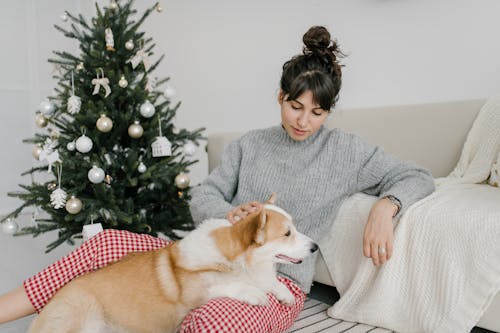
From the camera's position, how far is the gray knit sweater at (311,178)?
5.32 ft

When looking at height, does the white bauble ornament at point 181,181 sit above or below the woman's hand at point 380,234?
below

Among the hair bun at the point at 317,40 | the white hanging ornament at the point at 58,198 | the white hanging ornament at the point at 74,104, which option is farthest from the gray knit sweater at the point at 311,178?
the white hanging ornament at the point at 74,104

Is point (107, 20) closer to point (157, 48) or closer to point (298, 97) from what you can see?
point (298, 97)

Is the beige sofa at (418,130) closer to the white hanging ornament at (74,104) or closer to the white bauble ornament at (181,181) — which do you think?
the white bauble ornament at (181,181)

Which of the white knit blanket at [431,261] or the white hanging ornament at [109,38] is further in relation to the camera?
the white hanging ornament at [109,38]

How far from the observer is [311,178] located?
5.46 ft

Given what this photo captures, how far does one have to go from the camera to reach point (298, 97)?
1.54 metres

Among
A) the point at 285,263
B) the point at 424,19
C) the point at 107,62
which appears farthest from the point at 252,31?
the point at 285,263

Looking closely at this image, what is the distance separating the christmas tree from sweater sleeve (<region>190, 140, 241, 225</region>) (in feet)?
1.81

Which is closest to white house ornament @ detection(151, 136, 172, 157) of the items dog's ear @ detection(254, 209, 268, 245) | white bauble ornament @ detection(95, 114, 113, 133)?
white bauble ornament @ detection(95, 114, 113, 133)

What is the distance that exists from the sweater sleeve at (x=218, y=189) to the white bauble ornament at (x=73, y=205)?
27.0 inches

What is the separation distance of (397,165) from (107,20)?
174cm

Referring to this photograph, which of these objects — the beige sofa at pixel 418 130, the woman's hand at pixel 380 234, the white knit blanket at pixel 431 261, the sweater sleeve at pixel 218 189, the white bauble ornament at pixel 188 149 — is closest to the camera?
the white knit blanket at pixel 431 261

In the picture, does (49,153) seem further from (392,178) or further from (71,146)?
(392,178)
